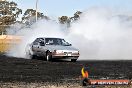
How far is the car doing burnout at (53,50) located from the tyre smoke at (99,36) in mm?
3978

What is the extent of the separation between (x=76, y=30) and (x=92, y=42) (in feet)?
6.77

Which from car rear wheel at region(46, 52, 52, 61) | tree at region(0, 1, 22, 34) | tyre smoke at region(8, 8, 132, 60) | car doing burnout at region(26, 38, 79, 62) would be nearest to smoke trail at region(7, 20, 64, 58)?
tyre smoke at region(8, 8, 132, 60)

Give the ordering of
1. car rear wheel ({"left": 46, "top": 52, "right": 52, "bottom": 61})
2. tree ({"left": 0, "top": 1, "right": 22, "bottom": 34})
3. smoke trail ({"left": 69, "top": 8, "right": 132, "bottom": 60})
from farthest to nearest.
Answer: tree ({"left": 0, "top": 1, "right": 22, "bottom": 34}), smoke trail ({"left": 69, "top": 8, "right": 132, "bottom": 60}), car rear wheel ({"left": 46, "top": 52, "right": 52, "bottom": 61})

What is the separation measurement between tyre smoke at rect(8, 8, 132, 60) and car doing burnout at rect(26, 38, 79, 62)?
3.98m

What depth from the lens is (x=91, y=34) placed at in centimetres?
3012

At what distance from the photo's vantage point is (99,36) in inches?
1182

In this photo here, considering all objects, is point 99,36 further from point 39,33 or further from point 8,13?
point 8,13

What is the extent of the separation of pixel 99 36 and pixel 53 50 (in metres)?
8.11

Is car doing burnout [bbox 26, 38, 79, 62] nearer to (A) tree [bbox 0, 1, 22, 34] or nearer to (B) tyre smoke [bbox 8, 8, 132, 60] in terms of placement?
(B) tyre smoke [bbox 8, 8, 132, 60]

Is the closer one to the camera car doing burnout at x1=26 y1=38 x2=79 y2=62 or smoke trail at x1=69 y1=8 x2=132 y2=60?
car doing burnout at x1=26 y1=38 x2=79 y2=62

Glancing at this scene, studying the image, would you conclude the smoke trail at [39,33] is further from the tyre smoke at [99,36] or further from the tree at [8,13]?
the tree at [8,13]

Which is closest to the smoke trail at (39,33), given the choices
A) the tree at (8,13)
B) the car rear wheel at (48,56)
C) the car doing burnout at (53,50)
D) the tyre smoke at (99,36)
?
the tyre smoke at (99,36)

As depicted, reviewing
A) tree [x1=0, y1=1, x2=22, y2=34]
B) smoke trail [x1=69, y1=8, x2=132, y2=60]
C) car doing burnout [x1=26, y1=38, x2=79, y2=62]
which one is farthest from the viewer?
tree [x1=0, y1=1, x2=22, y2=34]

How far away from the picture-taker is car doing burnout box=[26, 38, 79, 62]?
22469mm
